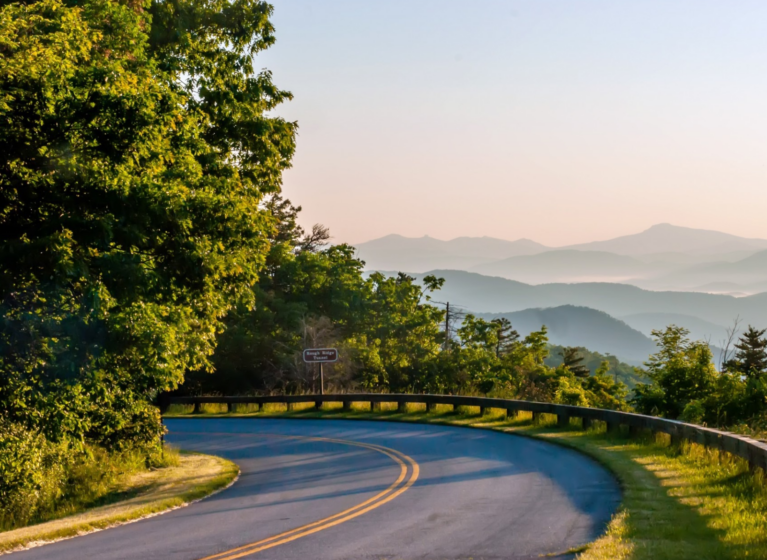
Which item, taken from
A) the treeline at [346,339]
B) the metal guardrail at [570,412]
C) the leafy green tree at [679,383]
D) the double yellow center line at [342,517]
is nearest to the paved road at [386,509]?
the double yellow center line at [342,517]

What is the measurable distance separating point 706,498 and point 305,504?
6.72 m

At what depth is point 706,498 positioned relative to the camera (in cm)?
1316

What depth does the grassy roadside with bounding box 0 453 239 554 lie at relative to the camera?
1269 cm

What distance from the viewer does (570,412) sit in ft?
85.3

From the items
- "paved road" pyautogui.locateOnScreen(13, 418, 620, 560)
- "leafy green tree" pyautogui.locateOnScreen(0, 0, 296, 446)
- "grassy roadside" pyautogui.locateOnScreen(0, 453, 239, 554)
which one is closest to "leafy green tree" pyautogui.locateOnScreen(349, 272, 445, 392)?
"paved road" pyautogui.locateOnScreen(13, 418, 620, 560)

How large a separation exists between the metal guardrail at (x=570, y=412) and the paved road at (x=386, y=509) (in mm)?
2158

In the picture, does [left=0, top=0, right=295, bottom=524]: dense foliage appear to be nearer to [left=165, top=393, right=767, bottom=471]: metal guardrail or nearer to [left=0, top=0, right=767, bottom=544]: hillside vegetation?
[left=0, top=0, right=767, bottom=544]: hillside vegetation

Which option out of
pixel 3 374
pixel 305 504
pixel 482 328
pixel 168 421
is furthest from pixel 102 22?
pixel 482 328

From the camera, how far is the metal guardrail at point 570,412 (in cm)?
1474

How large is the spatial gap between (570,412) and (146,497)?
14.4 metres

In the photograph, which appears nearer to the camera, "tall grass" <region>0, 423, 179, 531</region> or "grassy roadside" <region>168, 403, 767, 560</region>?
"grassy roadside" <region>168, 403, 767, 560</region>

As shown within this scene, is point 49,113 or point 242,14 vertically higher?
point 242,14

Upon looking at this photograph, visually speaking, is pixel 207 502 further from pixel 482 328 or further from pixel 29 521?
pixel 482 328

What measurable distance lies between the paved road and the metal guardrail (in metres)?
Result: 2.16
